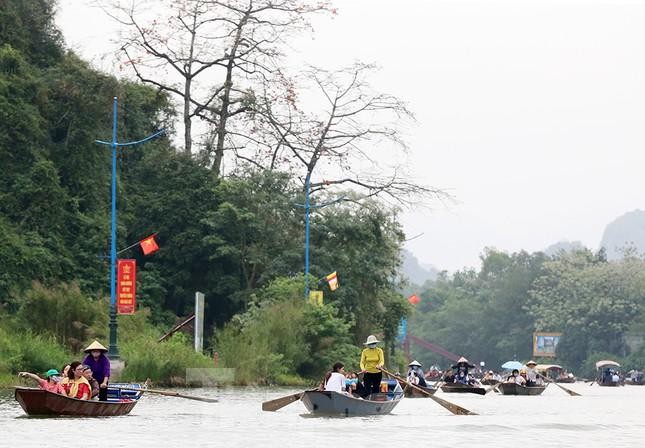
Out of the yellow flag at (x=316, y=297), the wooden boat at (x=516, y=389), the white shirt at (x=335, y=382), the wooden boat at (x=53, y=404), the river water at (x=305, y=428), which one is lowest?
the river water at (x=305, y=428)

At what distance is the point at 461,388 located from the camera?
2168 inches

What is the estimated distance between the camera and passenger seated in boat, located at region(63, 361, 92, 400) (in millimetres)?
30500

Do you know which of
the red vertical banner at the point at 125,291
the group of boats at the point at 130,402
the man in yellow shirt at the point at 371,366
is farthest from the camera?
the red vertical banner at the point at 125,291

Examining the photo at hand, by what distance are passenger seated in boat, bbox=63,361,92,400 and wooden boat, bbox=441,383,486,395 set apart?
25.6 m

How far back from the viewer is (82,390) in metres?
30.6

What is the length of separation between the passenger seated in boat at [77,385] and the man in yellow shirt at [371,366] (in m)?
7.03

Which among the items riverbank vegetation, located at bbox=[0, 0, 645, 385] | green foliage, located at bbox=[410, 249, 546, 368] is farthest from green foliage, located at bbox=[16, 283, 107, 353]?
green foliage, located at bbox=[410, 249, 546, 368]

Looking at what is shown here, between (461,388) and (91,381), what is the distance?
26.1m

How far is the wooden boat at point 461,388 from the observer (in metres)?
54.0

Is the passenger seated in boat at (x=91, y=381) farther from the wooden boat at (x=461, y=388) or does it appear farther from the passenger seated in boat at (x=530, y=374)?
the passenger seated in boat at (x=530, y=374)

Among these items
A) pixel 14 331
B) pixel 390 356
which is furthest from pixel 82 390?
pixel 390 356

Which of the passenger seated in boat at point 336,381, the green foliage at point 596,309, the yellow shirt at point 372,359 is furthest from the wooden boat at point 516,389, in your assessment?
the green foliage at point 596,309

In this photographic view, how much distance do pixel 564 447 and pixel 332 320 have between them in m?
37.4

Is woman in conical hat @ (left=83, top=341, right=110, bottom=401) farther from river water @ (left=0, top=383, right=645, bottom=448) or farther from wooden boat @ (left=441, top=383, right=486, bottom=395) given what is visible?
wooden boat @ (left=441, top=383, right=486, bottom=395)
